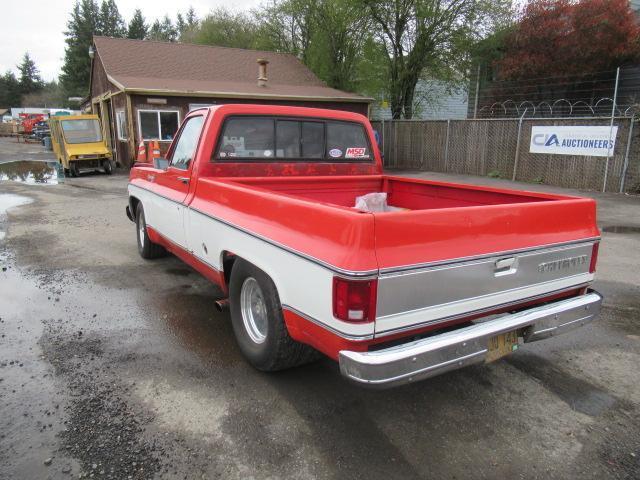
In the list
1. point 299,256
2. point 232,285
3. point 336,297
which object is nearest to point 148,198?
point 232,285

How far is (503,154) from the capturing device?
15320mm

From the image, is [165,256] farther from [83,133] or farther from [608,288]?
[83,133]

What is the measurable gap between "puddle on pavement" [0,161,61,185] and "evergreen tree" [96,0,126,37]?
46.0 m

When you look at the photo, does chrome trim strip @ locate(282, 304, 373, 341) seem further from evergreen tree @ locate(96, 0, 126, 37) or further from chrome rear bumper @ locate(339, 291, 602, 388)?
evergreen tree @ locate(96, 0, 126, 37)

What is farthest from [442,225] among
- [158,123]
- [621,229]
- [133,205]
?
[158,123]

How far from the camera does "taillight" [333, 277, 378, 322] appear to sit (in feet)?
7.72

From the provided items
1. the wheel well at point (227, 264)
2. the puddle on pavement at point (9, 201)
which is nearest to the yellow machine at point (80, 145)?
the puddle on pavement at point (9, 201)

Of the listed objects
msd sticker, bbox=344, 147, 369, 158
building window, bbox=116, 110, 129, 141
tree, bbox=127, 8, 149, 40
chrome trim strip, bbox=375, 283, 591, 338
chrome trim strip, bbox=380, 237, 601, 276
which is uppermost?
tree, bbox=127, 8, 149, 40

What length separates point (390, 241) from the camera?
242 centimetres

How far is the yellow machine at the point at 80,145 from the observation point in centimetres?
1724

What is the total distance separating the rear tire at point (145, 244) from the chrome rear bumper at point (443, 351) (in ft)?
14.8

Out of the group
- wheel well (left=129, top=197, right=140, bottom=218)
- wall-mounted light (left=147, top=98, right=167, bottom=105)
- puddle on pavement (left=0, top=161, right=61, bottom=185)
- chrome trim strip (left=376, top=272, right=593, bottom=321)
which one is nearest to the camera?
chrome trim strip (left=376, top=272, right=593, bottom=321)

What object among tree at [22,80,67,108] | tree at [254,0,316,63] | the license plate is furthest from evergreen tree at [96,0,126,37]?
the license plate

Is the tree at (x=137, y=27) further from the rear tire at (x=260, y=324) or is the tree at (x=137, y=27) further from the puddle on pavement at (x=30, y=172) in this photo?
the rear tire at (x=260, y=324)
